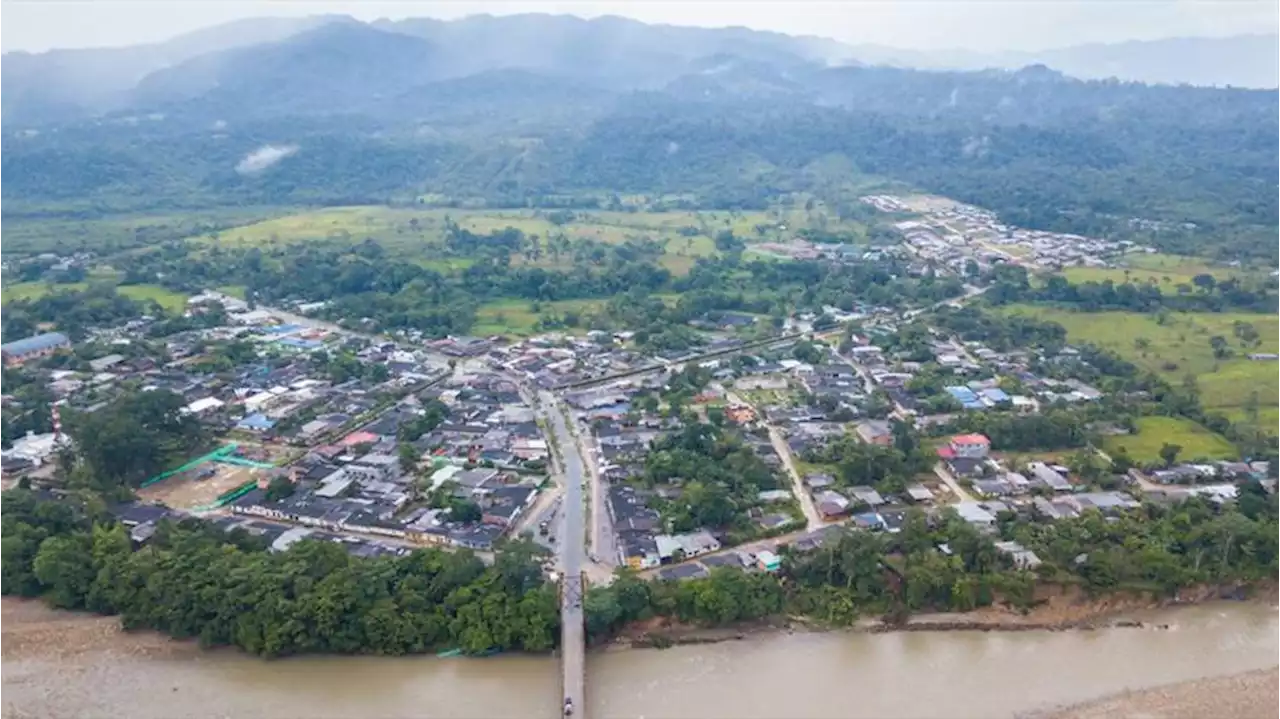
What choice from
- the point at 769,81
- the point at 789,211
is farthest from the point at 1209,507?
the point at 769,81

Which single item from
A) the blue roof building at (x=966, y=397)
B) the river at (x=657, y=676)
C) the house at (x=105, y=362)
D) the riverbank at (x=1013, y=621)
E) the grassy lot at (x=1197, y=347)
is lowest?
the river at (x=657, y=676)

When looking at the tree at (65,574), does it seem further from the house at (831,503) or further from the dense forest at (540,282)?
the dense forest at (540,282)

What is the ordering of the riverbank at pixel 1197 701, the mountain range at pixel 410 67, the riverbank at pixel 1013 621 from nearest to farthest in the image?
the riverbank at pixel 1197 701 < the riverbank at pixel 1013 621 < the mountain range at pixel 410 67

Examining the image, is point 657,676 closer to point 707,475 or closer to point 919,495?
point 707,475

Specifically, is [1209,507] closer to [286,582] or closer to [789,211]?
[286,582]

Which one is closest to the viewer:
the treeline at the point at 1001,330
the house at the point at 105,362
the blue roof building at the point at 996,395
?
the blue roof building at the point at 996,395

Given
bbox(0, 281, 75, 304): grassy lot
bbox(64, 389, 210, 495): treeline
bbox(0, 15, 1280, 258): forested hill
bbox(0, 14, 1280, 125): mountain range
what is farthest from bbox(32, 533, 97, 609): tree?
bbox(0, 14, 1280, 125): mountain range

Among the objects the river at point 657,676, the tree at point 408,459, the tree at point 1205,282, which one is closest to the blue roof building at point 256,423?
the tree at point 408,459
